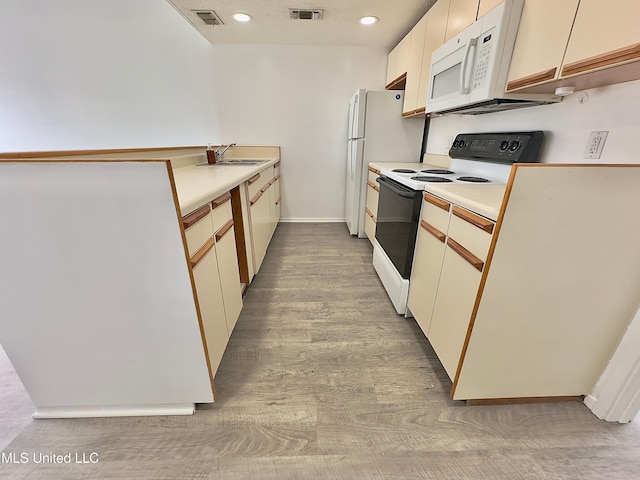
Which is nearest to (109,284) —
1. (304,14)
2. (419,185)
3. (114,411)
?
(114,411)

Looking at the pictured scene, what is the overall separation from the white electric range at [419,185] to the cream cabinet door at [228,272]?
3.35 ft

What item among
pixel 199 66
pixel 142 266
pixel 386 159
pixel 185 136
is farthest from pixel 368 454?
pixel 199 66

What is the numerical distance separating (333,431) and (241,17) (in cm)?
323

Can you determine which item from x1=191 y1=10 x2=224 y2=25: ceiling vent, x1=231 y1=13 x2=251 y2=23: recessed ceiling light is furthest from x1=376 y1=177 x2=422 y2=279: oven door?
x1=191 y1=10 x2=224 y2=25: ceiling vent

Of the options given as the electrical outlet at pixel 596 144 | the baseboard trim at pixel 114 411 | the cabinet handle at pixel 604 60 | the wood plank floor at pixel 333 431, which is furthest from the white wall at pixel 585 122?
the baseboard trim at pixel 114 411

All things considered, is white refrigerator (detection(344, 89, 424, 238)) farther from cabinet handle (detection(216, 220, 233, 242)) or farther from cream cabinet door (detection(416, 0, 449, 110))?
cabinet handle (detection(216, 220, 233, 242))

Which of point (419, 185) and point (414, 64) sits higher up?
point (414, 64)

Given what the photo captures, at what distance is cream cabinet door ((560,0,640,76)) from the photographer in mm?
760

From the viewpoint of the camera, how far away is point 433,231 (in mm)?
1346

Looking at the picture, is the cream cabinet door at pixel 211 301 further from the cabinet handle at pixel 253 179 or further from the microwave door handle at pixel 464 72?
the microwave door handle at pixel 464 72

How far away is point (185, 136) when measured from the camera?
128 inches

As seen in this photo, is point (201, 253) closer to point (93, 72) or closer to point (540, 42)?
point (540, 42)

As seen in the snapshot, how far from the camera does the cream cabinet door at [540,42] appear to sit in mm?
969

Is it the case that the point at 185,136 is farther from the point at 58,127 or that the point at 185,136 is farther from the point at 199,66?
the point at 58,127
